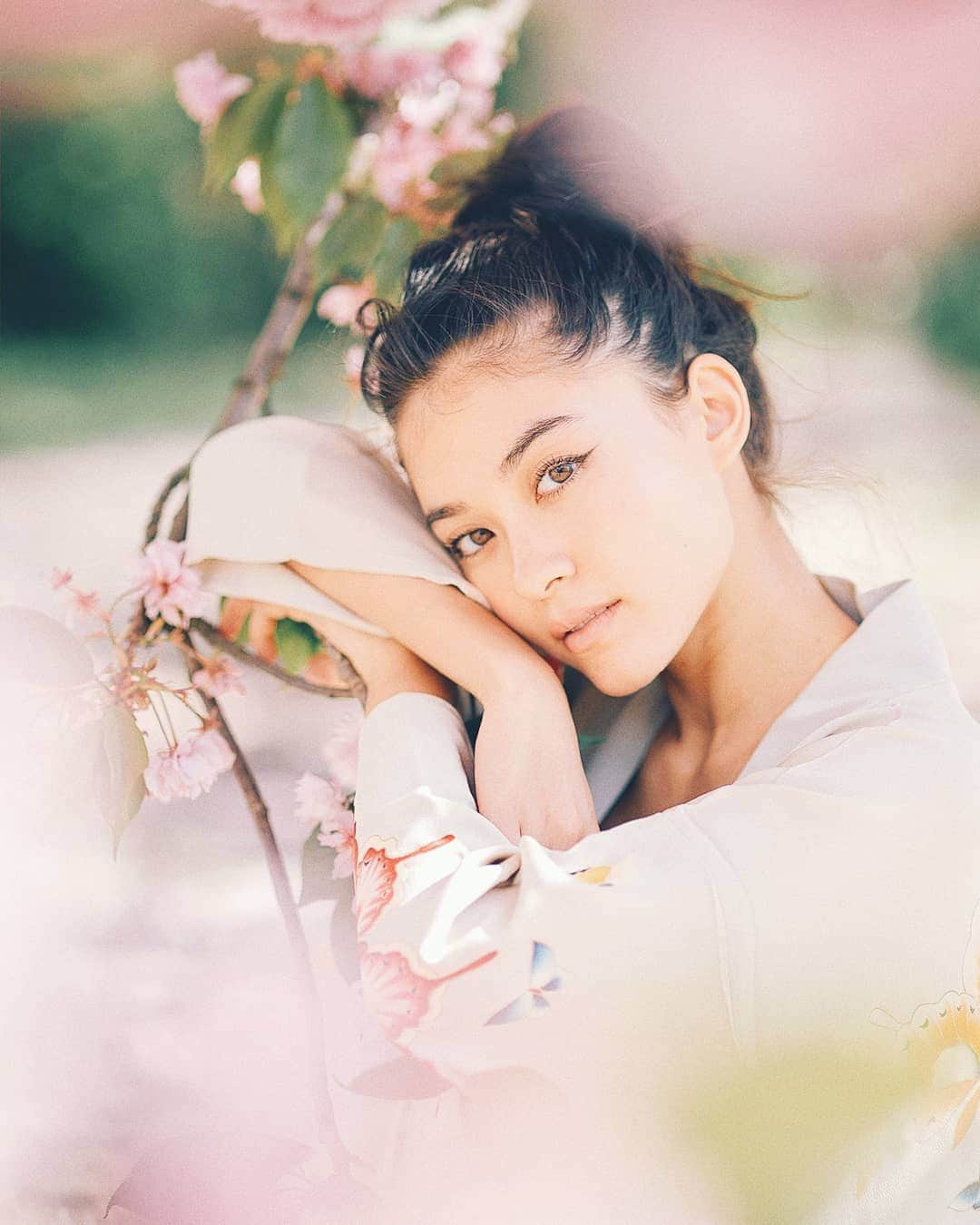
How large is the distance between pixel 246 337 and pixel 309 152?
645 centimetres

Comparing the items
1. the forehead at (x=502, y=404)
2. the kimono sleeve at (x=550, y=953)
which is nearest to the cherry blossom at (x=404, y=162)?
the forehead at (x=502, y=404)

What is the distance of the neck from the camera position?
3.83 feet

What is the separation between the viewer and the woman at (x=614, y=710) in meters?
0.83

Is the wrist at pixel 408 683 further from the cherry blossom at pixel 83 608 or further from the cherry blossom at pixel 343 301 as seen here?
the cherry blossom at pixel 343 301

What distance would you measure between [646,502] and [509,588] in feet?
0.47

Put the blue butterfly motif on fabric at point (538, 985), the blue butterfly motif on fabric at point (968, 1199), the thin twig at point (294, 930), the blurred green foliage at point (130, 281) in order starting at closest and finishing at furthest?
1. the blue butterfly motif on fabric at point (538, 985)
2. the blue butterfly motif on fabric at point (968, 1199)
3. the thin twig at point (294, 930)
4. the blurred green foliage at point (130, 281)

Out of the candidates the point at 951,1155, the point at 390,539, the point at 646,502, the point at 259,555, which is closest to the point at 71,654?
the point at 259,555

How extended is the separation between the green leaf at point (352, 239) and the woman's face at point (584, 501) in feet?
1.10

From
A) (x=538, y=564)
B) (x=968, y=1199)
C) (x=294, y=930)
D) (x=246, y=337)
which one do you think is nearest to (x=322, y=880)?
(x=294, y=930)

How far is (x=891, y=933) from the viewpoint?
0.87m

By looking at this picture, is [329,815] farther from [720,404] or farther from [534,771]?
[720,404]

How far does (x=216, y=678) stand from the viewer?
1212mm

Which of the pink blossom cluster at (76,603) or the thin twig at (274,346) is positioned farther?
the thin twig at (274,346)

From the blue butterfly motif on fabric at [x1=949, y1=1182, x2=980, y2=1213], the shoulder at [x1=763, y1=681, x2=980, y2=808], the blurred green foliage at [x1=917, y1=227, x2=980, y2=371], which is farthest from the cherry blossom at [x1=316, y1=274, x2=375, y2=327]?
the blurred green foliage at [x1=917, y1=227, x2=980, y2=371]
